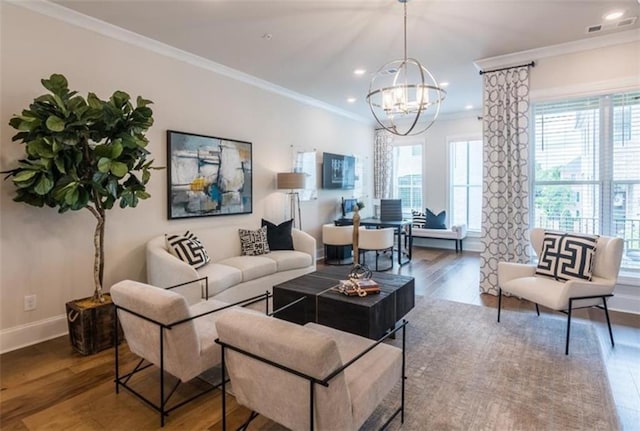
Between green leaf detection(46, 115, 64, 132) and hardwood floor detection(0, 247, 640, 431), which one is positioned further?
green leaf detection(46, 115, 64, 132)

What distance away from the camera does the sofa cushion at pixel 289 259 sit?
4602 millimetres

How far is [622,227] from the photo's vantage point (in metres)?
4.04

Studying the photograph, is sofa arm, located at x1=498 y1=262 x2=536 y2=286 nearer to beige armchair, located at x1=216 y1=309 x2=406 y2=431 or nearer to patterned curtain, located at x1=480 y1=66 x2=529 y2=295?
patterned curtain, located at x1=480 y1=66 x2=529 y2=295

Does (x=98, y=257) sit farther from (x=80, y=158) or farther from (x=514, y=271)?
(x=514, y=271)

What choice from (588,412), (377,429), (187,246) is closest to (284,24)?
(187,246)

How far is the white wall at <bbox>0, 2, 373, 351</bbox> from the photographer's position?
296cm

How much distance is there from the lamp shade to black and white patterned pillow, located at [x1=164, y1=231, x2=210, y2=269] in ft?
6.07

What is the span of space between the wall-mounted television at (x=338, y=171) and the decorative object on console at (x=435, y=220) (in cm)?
183

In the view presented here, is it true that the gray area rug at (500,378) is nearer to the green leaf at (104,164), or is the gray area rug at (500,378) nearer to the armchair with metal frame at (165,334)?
the armchair with metal frame at (165,334)

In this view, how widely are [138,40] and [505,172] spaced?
459cm

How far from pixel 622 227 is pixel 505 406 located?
3.14 metres

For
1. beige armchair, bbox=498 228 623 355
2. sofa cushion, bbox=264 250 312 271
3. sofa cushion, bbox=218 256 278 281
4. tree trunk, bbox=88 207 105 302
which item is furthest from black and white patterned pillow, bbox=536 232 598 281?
tree trunk, bbox=88 207 105 302

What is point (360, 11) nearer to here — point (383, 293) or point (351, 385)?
point (383, 293)

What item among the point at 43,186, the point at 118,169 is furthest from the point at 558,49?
the point at 43,186
